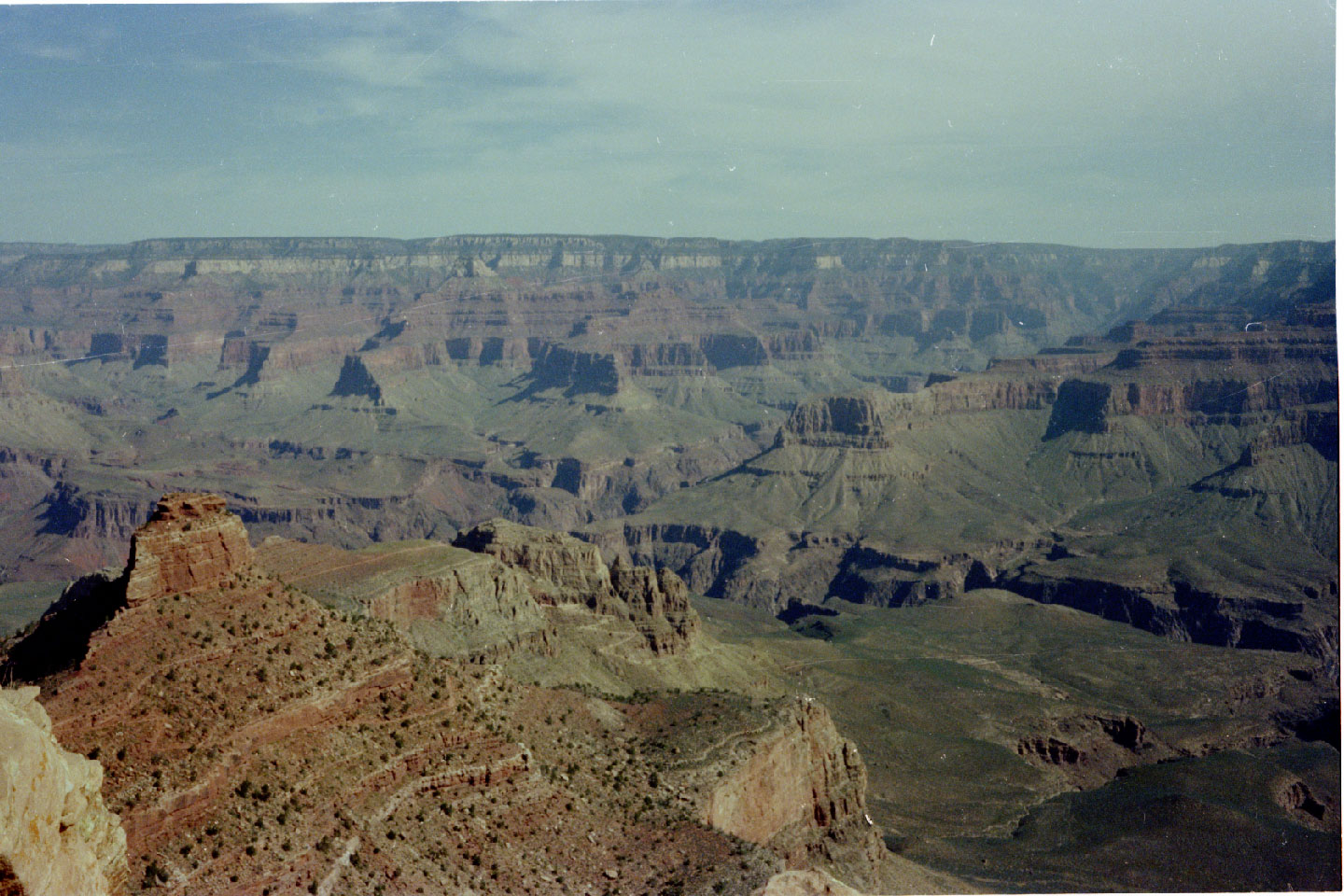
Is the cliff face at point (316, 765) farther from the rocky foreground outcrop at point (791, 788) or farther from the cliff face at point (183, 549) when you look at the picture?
the rocky foreground outcrop at point (791, 788)

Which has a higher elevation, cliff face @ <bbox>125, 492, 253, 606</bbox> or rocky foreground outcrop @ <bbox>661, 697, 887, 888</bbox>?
cliff face @ <bbox>125, 492, 253, 606</bbox>

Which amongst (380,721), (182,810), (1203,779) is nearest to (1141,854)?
(1203,779)

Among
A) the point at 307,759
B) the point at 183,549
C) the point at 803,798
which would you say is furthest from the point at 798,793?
the point at 183,549

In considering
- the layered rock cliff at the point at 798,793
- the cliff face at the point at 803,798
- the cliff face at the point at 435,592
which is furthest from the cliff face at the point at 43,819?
the cliff face at the point at 435,592

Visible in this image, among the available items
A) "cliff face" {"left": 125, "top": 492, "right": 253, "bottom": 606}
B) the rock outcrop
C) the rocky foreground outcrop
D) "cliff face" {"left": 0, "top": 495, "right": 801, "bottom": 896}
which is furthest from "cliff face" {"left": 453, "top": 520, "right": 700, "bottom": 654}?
"cliff face" {"left": 125, "top": 492, "right": 253, "bottom": 606}

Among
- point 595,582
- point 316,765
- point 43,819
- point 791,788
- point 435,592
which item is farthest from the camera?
point 595,582

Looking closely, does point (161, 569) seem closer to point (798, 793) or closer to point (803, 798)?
point (798, 793)

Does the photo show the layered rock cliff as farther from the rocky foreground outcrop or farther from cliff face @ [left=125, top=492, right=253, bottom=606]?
cliff face @ [left=125, top=492, right=253, bottom=606]

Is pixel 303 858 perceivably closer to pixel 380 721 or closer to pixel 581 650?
pixel 380 721
